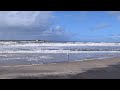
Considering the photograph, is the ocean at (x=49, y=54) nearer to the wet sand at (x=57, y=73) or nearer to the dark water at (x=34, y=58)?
the dark water at (x=34, y=58)

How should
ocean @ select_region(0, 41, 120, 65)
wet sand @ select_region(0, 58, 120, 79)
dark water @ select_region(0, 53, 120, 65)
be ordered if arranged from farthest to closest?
1. ocean @ select_region(0, 41, 120, 65)
2. dark water @ select_region(0, 53, 120, 65)
3. wet sand @ select_region(0, 58, 120, 79)

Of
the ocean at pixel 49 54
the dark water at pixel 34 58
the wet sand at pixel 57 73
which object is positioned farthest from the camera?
the ocean at pixel 49 54

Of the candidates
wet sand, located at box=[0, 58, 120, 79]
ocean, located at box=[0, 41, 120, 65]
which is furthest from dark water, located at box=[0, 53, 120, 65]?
wet sand, located at box=[0, 58, 120, 79]

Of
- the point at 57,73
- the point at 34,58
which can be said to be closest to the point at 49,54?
the point at 34,58

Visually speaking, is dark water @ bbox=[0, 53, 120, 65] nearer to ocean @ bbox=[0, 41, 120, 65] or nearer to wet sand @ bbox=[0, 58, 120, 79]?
ocean @ bbox=[0, 41, 120, 65]

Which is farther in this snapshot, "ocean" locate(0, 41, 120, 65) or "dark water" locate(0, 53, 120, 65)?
"ocean" locate(0, 41, 120, 65)

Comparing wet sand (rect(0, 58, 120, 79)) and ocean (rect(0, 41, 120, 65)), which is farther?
ocean (rect(0, 41, 120, 65))

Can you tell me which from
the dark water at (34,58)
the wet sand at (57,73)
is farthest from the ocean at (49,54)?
the wet sand at (57,73)

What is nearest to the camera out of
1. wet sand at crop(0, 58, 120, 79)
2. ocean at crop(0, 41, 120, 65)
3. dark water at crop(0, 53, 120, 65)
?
wet sand at crop(0, 58, 120, 79)

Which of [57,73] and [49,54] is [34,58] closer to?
[49,54]

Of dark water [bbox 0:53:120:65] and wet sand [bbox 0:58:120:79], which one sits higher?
dark water [bbox 0:53:120:65]
